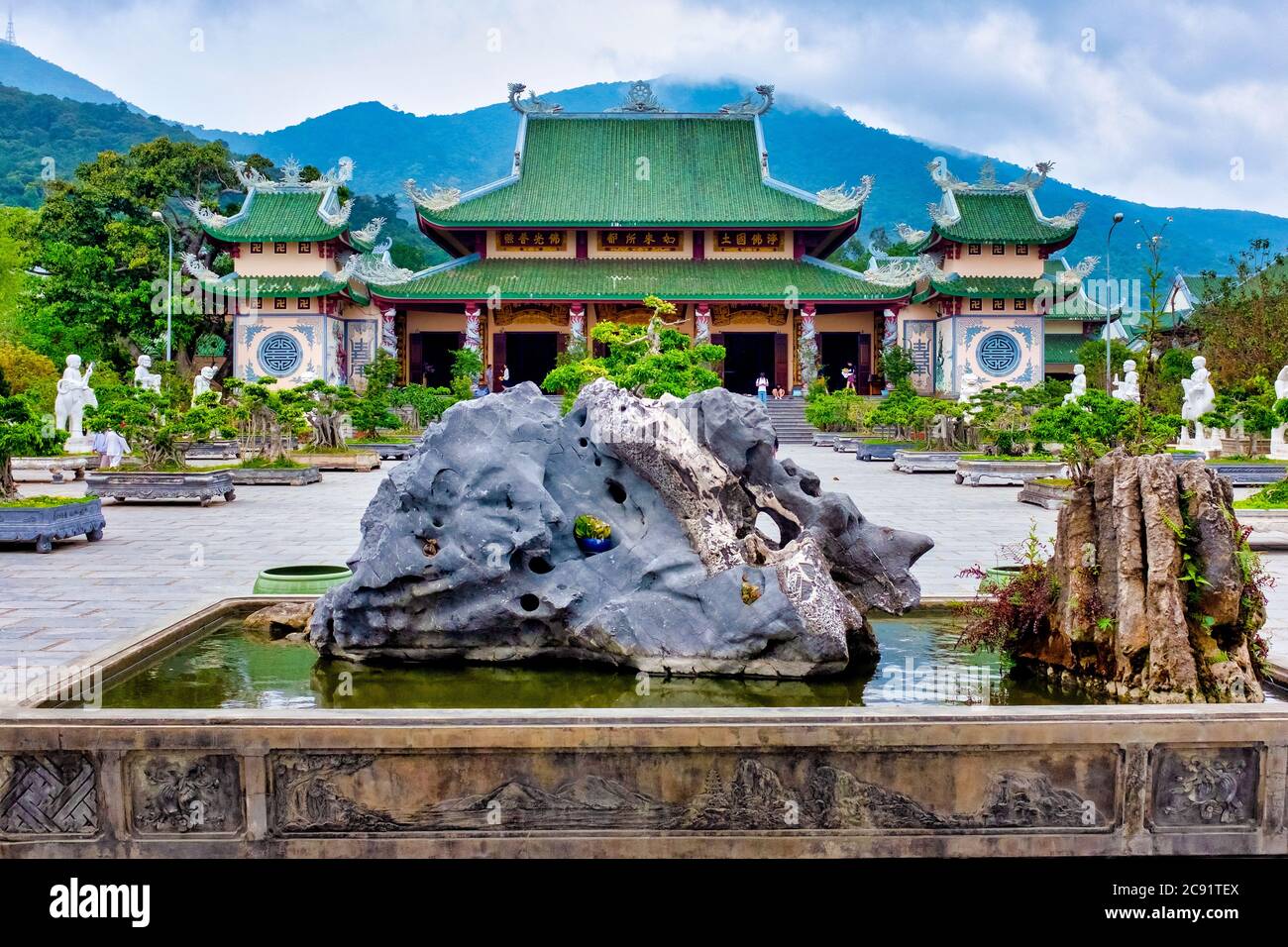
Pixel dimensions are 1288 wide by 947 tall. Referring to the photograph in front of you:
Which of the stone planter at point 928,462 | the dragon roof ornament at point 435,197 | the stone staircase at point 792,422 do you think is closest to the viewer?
the stone planter at point 928,462

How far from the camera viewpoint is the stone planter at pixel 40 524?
11.8m

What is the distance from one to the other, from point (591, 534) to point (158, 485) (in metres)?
13.6

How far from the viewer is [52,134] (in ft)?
216

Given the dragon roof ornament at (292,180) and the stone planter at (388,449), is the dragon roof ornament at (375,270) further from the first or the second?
the stone planter at (388,449)

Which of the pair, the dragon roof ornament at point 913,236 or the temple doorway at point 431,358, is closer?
the temple doorway at point 431,358

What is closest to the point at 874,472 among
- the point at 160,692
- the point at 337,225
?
the point at 160,692

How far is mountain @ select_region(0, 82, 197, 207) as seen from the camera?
61031 millimetres

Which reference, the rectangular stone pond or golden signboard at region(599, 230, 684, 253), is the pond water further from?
golden signboard at region(599, 230, 684, 253)

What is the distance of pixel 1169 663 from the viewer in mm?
4516

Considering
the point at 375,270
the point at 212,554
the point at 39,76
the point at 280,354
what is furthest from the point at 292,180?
the point at 39,76

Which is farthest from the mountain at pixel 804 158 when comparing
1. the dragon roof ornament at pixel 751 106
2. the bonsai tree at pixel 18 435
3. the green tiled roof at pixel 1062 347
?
the bonsai tree at pixel 18 435

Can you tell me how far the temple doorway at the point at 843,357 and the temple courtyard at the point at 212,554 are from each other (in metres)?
21.7

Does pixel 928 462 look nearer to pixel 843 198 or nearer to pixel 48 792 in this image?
pixel 843 198

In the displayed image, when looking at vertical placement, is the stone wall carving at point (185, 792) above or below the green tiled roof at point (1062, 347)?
below
